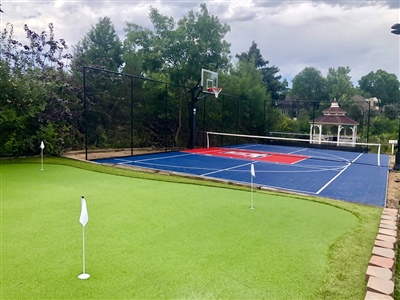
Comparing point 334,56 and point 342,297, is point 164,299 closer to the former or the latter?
point 342,297

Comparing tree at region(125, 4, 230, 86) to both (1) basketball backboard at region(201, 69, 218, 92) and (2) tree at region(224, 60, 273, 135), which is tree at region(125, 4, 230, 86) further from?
(2) tree at region(224, 60, 273, 135)

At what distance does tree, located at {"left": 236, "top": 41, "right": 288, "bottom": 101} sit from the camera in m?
37.9

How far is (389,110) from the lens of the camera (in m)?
36.7

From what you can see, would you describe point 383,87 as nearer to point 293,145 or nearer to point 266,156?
point 293,145

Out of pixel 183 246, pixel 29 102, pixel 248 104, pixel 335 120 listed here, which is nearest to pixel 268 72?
pixel 335 120

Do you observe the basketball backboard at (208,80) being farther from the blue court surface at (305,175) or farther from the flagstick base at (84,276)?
the flagstick base at (84,276)

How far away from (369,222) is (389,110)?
38083mm

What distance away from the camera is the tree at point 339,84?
159ft

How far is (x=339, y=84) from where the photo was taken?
50.2m

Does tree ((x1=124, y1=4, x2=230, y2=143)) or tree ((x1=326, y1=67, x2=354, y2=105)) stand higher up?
tree ((x1=326, y1=67, x2=354, y2=105))

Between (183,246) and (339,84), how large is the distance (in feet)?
175

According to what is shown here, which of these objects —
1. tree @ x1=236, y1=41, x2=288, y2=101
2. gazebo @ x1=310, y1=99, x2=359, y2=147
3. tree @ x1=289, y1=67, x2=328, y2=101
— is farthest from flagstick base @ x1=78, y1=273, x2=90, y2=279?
tree @ x1=289, y1=67, x2=328, y2=101

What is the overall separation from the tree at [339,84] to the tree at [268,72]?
974 centimetres

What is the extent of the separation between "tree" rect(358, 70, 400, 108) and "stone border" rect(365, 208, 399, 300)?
6329cm
